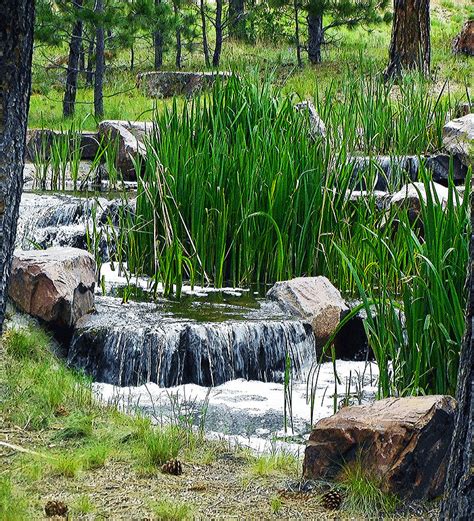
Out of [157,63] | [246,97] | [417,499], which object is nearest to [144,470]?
[417,499]

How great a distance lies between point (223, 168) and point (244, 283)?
0.85 m

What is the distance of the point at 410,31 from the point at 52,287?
10.7 m

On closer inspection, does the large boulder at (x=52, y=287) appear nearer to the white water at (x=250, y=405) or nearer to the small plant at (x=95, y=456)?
the white water at (x=250, y=405)

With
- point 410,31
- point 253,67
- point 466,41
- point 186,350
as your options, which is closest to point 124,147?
point 253,67

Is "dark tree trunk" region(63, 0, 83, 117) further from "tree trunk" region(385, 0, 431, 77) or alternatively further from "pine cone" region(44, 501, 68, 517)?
"pine cone" region(44, 501, 68, 517)

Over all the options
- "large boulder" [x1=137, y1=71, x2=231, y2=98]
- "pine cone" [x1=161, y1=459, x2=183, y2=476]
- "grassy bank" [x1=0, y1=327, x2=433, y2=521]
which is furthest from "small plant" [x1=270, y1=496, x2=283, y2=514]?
"large boulder" [x1=137, y1=71, x2=231, y2=98]

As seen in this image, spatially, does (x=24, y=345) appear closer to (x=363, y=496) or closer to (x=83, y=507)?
(x=83, y=507)

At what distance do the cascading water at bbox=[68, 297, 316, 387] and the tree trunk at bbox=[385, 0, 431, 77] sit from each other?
9.96m

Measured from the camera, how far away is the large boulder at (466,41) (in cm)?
1794

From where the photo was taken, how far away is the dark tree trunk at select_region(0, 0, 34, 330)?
3.03 meters

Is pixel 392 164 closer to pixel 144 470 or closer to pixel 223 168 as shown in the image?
pixel 223 168

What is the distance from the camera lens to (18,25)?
3043mm

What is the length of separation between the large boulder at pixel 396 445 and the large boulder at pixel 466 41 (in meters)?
15.9

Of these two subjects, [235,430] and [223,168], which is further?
→ [223,168]
